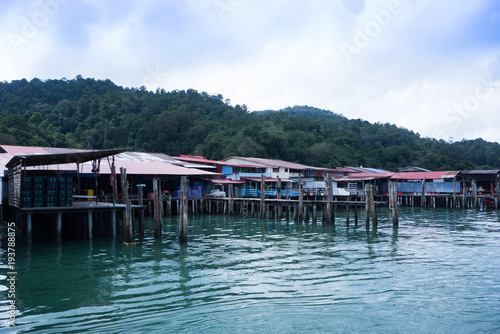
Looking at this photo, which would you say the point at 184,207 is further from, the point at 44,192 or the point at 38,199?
the point at 38,199

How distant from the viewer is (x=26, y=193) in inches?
676

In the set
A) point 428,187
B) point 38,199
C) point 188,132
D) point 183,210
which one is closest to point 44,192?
point 38,199

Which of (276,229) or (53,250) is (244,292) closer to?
(53,250)

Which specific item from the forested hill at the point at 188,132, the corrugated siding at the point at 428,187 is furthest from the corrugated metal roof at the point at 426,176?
the forested hill at the point at 188,132

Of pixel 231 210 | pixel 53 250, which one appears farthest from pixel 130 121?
pixel 53 250

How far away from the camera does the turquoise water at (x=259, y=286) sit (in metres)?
8.54

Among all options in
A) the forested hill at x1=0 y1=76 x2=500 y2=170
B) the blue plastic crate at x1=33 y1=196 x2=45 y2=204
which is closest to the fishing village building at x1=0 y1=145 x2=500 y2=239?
the blue plastic crate at x1=33 y1=196 x2=45 y2=204

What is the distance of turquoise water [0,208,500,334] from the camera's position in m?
8.54

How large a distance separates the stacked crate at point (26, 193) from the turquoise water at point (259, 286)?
6.02 ft

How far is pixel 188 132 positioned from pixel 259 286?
6423 centimetres

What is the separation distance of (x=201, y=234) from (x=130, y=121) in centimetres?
5605

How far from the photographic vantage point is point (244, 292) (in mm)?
10773

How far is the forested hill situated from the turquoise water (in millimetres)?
41466

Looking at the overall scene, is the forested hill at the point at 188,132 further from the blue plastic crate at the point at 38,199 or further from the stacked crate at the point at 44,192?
the blue plastic crate at the point at 38,199
